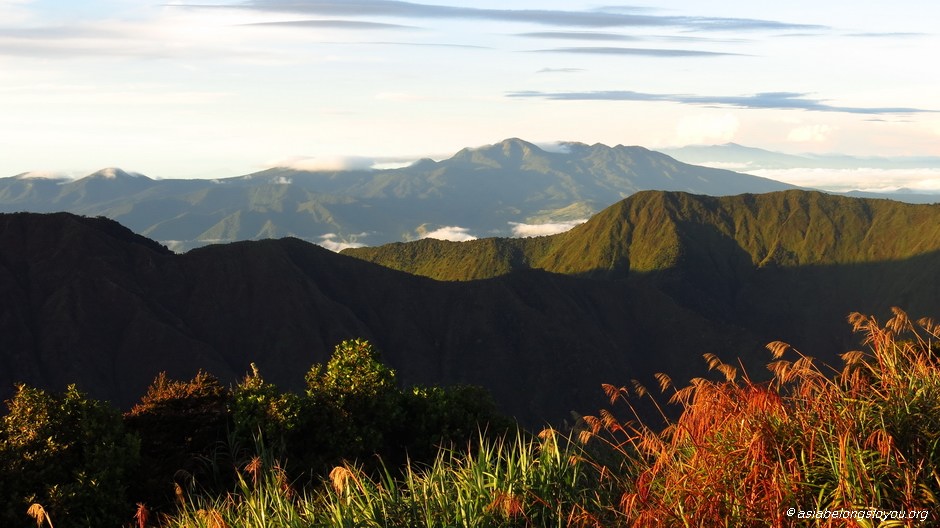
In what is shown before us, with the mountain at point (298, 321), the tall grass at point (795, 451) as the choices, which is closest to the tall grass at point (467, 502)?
the tall grass at point (795, 451)

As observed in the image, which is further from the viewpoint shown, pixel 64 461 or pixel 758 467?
pixel 64 461

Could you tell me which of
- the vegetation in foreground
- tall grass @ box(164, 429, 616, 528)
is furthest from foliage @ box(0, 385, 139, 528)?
the vegetation in foreground

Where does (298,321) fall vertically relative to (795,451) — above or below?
below

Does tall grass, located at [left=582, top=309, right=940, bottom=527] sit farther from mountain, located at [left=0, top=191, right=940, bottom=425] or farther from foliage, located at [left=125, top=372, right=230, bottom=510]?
mountain, located at [left=0, top=191, right=940, bottom=425]

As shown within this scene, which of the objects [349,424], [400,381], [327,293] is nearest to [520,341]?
[400,381]

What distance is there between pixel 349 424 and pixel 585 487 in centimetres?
2483

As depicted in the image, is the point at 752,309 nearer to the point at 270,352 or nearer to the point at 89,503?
the point at 270,352

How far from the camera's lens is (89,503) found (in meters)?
30.4

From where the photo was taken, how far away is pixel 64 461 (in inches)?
1244

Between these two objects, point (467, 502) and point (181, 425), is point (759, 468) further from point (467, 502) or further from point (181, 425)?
point (181, 425)

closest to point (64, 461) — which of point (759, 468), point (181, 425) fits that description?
point (181, 425)

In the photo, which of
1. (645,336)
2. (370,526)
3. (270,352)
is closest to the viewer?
(370,526)

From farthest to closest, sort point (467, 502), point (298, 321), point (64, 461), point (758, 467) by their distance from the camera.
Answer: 1. point (298, 321)
2. point (64, 461)
3. point (467, 502)
4. point (758, 467)

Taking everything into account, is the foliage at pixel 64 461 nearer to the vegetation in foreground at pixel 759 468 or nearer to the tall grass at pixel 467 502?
the tall grass at pixel 467 502
